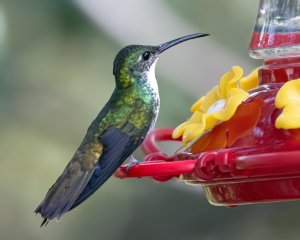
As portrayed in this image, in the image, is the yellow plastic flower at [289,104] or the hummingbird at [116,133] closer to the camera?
the yellow plastic flower at [289,104]

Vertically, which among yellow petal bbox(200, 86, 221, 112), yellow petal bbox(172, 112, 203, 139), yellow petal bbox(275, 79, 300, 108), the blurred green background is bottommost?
the blurred green background

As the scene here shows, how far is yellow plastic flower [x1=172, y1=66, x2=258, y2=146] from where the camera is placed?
3.94 meters

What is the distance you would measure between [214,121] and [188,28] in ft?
18.9

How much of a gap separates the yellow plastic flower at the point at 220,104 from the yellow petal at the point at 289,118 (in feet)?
0.77

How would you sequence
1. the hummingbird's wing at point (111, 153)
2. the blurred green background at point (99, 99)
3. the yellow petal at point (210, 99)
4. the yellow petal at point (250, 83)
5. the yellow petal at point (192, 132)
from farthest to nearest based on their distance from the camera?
the blurred green background at point (99, 99) < the yellow petal at point (250, 83) < the yellow petal at point (210, 99) < the hummingbird's wing at point (111, 153) < the yellow petal at point (192, 132)

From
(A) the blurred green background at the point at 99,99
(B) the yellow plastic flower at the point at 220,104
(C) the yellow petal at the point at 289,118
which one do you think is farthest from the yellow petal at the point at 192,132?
(A) the blurred green background at the point at 99,99

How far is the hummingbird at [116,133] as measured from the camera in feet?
13.6

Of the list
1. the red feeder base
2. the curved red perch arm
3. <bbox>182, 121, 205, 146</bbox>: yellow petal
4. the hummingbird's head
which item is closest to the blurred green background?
the hummingbird's head

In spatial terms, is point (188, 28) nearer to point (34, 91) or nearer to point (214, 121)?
point (34, 91)

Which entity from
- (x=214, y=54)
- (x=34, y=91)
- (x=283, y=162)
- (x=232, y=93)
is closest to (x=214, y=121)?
(x=232, y=93)

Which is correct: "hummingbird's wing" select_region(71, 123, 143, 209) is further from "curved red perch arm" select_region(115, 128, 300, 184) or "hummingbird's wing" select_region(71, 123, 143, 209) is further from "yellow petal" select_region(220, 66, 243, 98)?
"yellow petal" select_region(220, 66, 243, 98)

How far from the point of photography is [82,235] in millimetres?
9750

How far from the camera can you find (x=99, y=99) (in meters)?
9.80

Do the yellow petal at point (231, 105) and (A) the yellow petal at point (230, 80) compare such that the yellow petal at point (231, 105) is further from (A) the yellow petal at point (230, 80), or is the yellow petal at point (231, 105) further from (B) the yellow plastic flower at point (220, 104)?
(A) the yellow petal at point (230, 80)
